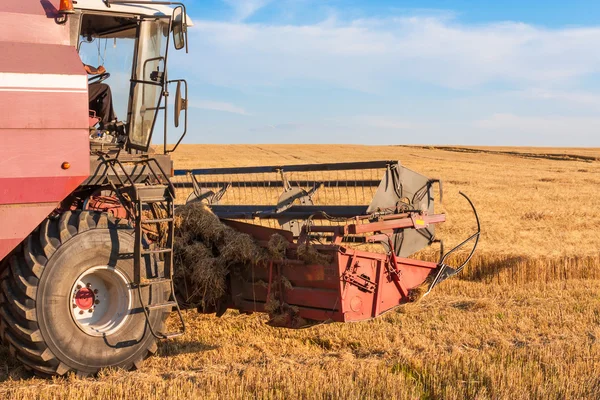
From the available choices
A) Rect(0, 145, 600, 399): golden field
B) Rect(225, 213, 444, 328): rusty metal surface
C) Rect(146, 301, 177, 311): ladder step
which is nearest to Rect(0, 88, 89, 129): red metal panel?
Rect(146, 301, 177, 311): ladder step

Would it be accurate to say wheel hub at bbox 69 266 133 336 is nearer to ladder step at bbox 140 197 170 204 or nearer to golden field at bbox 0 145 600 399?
golden field at bbox 0 145 600 399

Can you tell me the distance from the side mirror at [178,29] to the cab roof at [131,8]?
0.24 feet

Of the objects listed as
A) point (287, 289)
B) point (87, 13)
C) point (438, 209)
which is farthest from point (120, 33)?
point (438, 209)

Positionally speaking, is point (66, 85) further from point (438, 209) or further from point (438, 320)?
point (438, 209)

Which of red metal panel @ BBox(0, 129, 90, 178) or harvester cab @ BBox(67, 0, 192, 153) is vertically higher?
harvester cab @ BBox(67, 0, 192, 153)

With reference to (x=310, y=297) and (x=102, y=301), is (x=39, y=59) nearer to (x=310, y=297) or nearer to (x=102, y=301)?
(x=102, y=301)

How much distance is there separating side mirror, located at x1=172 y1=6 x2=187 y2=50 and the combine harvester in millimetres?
11

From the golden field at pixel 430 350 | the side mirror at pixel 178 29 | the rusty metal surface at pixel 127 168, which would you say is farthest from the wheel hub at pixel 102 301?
the side mirror at pixel 178 29

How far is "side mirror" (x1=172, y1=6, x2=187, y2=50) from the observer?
17.8 feet

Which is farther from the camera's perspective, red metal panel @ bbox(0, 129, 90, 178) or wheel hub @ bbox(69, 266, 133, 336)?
wheel hub @ bbox(69, 266, 133, 336)

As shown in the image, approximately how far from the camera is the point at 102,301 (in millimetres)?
5066

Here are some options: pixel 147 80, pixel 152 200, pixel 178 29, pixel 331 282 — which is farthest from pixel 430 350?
pixel 178 29

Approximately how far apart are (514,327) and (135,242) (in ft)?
12.1

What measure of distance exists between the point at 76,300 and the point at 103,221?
1.88ft
